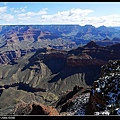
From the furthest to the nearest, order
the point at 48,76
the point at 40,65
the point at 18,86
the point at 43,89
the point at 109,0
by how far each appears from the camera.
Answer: the point at 40,65 → the point at 48,76 → the point at 18,86 → the point at 43,89 → the point at 109,0

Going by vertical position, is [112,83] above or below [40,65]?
above

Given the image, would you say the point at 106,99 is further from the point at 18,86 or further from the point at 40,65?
the point at 40,65

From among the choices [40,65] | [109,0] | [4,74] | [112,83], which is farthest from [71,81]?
[109,0]

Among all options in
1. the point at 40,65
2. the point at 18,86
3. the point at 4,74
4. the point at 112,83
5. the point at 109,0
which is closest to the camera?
the point at 109,0

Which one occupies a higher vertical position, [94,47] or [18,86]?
[94,47]

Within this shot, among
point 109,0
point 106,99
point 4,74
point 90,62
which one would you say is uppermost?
point 109,0

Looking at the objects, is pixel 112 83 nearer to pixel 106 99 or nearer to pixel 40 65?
pixel 106 99

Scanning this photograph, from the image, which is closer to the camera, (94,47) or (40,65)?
(94,47)

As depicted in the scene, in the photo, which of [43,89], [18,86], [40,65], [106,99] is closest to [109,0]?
[106,99]

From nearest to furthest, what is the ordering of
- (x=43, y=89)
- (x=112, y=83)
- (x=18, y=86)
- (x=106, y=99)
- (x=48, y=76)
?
(x=106, y=99) < (x=112, y=83) < (x=43, y=89) < (x=18, y=86) < (x=48, y=76)
